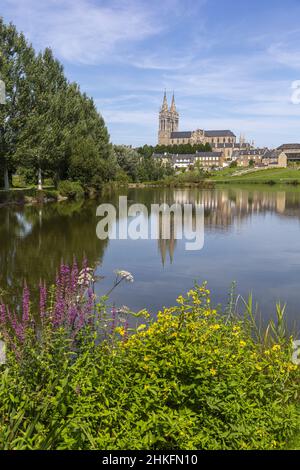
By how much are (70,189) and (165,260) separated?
4164 centimetres

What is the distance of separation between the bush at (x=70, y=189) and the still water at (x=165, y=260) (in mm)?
26561

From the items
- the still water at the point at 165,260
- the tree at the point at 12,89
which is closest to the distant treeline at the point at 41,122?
the tree at the point at 12,89

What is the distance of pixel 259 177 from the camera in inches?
5684

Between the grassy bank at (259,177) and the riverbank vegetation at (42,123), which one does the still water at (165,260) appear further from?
the grassy bank at (259,177)

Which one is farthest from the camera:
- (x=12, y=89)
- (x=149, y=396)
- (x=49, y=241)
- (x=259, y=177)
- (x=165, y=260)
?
(x=259, y=177)

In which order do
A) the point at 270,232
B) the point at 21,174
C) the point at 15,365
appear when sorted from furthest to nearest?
the point at 21,174 → the point at 270,232 → the point at 15,365

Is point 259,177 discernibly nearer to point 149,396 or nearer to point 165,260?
point 165,260

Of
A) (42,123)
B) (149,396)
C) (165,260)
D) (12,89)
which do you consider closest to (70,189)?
(42,123)

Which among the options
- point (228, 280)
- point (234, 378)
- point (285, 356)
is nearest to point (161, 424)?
point (234, 378)

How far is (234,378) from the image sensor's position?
5.23 metres

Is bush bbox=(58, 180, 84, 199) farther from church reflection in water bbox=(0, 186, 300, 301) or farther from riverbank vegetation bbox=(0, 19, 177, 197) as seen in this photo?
church reflection in water bbox=(0, 186, 300, 301)
